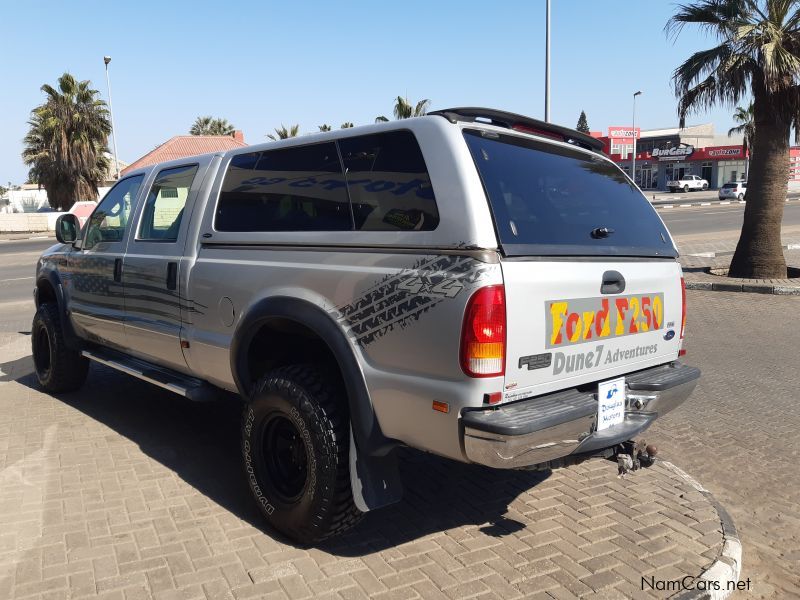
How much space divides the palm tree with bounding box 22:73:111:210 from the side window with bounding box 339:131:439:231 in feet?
125

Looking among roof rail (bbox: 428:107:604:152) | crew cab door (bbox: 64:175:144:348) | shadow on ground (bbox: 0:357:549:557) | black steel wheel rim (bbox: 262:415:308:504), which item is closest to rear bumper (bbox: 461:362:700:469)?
shadow on ground (bbox: 0:357:549:557)

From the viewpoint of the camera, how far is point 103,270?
15.4 ft

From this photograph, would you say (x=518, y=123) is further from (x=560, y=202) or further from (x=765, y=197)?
(x=765, y=197)

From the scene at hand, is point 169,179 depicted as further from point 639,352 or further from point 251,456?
point 639,352

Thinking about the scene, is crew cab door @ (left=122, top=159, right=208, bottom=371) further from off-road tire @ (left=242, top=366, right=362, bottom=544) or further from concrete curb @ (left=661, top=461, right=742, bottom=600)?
concrete curb @ (left=661, top=461, right=742, bottom=600)

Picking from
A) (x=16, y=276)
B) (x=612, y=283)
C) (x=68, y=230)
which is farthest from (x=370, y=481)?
(x=16, y=276)

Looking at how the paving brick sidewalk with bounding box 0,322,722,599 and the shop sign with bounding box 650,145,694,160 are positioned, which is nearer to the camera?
the paving brick sidewalk with bounding box 0,322,722,599

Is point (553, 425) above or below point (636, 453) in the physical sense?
above

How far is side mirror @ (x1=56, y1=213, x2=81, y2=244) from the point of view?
17.0 feet

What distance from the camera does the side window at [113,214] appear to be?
15.4 ft

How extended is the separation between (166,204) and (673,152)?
62.5m

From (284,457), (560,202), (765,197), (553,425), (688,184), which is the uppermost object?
(688,184)

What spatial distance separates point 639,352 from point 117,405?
4.23 metres

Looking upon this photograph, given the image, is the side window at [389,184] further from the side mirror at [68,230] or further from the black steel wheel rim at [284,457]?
the side mirror at [68,230]
